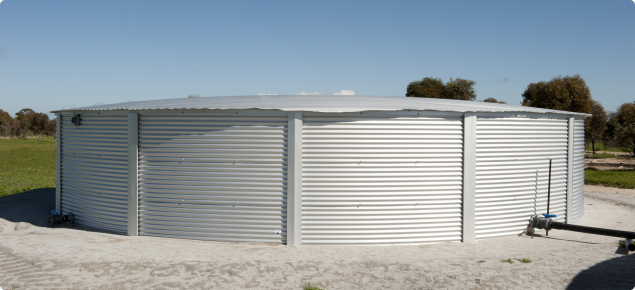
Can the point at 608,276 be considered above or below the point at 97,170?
below

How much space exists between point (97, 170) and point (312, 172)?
A: 5819 millimetres

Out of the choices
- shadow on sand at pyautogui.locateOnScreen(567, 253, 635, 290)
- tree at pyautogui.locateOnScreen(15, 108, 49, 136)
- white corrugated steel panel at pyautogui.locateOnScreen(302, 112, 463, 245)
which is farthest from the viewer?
tree at pyautogui.locateOnScreen(15, 108, 49, 136)

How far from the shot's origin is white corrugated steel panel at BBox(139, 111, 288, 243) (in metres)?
9.55

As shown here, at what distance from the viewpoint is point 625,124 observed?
34500 millimetres

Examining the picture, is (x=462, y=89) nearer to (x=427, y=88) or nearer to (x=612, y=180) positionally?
(x=427, y=88)

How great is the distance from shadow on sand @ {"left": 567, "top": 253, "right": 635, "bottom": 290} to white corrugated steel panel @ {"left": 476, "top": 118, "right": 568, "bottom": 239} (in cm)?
254

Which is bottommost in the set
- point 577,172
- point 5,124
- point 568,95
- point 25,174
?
point 25,174

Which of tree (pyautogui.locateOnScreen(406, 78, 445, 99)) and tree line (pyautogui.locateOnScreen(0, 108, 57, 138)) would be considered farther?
tree line (pyautogui.locateOnScreen(0, 108, 57, 138))

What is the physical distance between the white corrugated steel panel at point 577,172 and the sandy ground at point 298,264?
6.43 ft

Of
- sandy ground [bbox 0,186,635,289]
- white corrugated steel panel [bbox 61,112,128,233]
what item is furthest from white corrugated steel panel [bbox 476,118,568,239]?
white corrugated steel panel [bbox 61,112,128,233]

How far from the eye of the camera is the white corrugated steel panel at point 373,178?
9523 millimetres

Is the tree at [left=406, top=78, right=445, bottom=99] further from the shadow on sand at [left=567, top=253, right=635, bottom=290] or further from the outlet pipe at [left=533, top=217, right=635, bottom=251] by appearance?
the shadow on sand at [left=567, top=253, right=635, bottom=290]

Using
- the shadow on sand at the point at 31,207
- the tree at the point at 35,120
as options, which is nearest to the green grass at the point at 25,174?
the shadow on sand at the point at 31,207

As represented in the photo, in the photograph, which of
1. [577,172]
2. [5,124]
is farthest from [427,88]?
[5,124]
